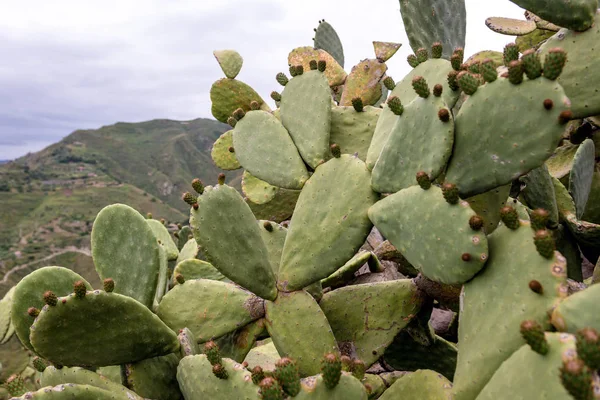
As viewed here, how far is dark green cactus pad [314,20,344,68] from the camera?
380 cm

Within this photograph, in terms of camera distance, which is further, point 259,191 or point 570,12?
point 259,191

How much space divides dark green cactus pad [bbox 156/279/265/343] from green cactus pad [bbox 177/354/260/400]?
277 millimetres

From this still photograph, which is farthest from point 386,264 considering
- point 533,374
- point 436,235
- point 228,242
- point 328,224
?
point 533,374

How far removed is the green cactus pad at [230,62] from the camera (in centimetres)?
306

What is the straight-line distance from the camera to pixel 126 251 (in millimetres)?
1882

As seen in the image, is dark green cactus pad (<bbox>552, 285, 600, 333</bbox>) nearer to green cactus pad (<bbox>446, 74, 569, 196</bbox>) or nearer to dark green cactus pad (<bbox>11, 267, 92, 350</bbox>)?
green cactus pad (<bbox>446, 74, 569, 196</bbox>)

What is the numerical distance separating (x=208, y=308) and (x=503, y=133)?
1.16m

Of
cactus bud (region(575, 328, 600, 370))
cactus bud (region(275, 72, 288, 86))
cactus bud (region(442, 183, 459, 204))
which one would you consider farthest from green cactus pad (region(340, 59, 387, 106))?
cactus bud (region(575, 328, 600, 370))

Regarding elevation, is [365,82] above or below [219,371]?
above

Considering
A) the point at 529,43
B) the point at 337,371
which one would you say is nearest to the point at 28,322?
the point at 337,371

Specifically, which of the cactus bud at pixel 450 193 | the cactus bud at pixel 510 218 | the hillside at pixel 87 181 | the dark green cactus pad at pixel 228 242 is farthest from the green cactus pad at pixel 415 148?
the hillside at pixel 87 181

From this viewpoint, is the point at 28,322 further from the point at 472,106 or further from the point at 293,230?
the point at 472,106

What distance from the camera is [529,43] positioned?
8.34 feet

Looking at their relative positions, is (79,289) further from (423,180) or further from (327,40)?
(327,40)
